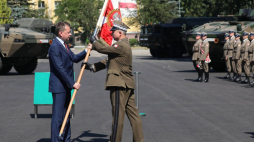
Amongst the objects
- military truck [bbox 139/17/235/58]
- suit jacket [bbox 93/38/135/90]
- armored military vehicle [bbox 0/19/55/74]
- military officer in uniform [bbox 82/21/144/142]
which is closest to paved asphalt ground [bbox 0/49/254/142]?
military officer in uniform [bbox 82/21/144/142]

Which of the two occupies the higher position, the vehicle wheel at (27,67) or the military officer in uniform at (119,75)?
the military officer in uniform at (119,75)

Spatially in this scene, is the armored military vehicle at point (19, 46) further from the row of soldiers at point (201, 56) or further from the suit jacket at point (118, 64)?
the suit jacket at point (118, 64)

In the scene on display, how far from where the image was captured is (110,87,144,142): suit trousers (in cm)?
761

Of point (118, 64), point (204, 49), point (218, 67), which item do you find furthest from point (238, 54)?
point (118, 64)

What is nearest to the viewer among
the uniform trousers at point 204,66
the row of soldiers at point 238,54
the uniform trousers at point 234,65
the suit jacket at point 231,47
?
the row of soldiers at point 238,54

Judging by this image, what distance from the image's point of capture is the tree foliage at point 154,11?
66.4m

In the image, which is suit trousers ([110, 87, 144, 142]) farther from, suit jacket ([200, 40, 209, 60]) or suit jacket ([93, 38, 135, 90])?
suit jacket ([200, 40, 209, 60])

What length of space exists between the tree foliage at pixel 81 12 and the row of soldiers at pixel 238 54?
62.1 metres

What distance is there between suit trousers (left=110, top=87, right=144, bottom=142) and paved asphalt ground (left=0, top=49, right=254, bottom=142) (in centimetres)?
105

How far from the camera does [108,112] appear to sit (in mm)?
11945

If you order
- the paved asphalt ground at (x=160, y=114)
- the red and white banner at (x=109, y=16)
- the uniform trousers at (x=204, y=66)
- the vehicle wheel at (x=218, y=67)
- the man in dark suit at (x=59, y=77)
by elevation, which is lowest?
the vehicle wheel at (x=218, y=67)

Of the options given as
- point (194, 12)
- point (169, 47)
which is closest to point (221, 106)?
point (169, 47)

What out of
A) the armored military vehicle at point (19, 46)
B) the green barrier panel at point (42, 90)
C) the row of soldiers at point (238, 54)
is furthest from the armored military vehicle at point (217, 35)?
the green barrier panel at point (42, 90)

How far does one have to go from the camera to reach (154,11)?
66.4 metres
